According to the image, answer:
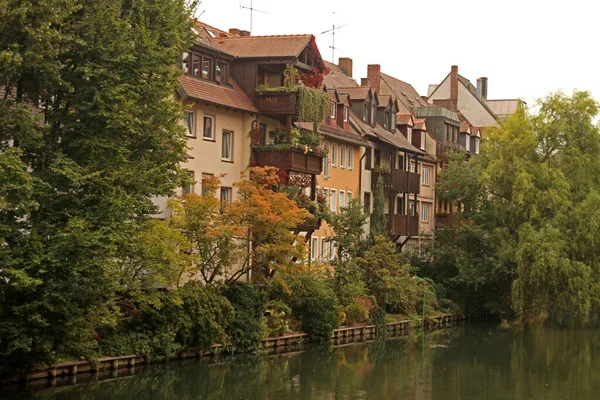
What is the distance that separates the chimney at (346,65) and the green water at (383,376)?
2947cm

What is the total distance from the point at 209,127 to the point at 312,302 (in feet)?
29.6

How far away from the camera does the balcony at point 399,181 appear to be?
210 feet

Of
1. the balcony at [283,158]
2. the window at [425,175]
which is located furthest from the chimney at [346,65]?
the balcony at [283,158]

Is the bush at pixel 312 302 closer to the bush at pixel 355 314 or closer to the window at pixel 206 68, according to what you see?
the bush at pixel 355 314

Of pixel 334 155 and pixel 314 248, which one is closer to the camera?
pixel 314 248

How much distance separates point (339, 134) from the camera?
57.5 metres

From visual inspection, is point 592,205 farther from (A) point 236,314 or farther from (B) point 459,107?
(B) point 459,107

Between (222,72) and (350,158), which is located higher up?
(222,72)

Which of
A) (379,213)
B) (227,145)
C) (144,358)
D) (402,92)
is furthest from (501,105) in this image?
(144,358)

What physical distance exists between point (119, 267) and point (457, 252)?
113ft

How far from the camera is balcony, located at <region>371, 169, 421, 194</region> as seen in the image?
63.9 m

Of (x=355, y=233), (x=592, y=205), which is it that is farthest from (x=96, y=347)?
(x=592, y=205)

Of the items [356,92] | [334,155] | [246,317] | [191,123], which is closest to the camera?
[246,317]

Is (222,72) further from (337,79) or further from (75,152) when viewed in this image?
(337,79)
